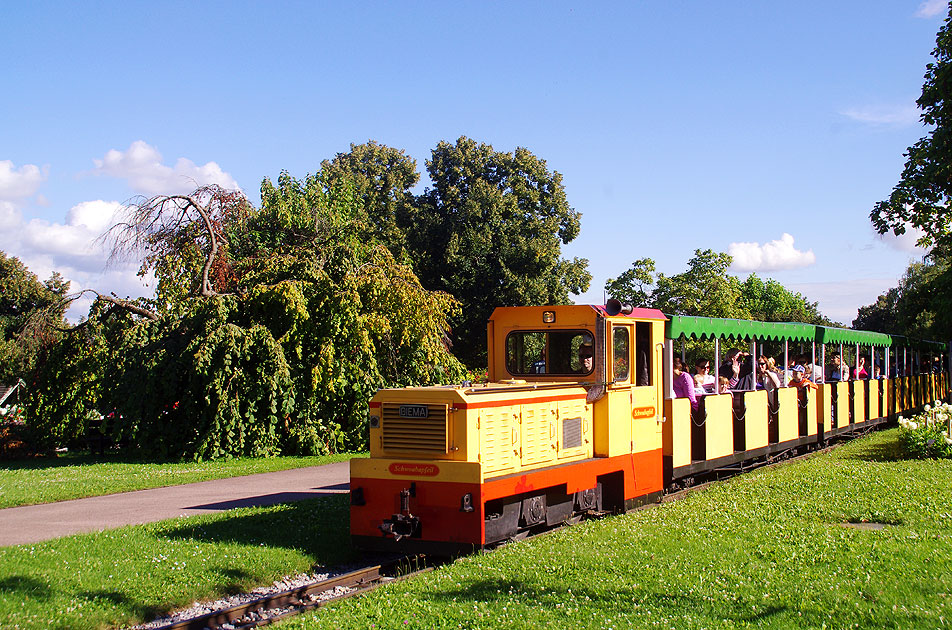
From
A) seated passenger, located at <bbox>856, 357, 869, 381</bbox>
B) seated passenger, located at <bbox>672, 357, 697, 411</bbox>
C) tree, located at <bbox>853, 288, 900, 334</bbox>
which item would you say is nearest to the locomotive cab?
seated passenger, located at <bbox>672, 357, 697, 411</bbox>

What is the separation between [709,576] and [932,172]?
19987mm

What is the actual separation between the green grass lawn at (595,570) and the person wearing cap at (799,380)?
20.9ft

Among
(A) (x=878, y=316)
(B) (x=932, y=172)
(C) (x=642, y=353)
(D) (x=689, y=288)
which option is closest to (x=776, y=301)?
(A) (x=878, y=316)

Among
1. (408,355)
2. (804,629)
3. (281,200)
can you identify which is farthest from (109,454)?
(804,629)

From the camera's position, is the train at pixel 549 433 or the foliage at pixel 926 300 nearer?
the train at pixel 549 433

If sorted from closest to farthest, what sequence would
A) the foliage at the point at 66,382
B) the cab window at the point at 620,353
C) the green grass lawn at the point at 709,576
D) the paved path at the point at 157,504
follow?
the green grass lawn at the point at 709,576 → the cab window at the point at 620,353 → the paved path at the point at 157,504 → the foliage at the point at 66,382

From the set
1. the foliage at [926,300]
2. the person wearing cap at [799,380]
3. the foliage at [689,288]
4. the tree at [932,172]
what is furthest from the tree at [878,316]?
the person wearing cap at [799,380]

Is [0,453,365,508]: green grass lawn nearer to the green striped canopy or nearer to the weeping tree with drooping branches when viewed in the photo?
→ the weeping tree with drooping branches

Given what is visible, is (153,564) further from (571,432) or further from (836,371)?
(836,371)

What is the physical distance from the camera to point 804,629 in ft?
20.6

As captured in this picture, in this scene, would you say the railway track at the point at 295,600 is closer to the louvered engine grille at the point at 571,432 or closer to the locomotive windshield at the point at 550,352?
the louvered engine grille at the point at 571,432

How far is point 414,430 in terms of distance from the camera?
9727 mm

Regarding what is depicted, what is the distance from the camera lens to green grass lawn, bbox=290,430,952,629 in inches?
264

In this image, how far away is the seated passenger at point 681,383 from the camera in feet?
44.8
